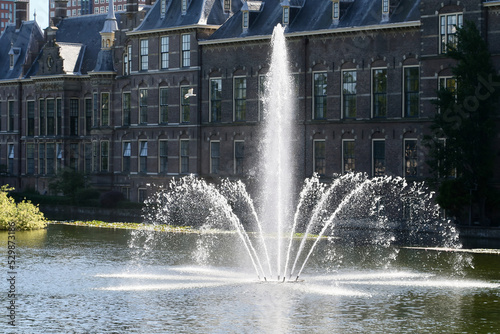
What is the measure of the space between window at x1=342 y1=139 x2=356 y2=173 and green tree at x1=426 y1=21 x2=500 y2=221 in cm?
897

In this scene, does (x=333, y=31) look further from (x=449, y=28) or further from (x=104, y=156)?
(x=104, y=156)

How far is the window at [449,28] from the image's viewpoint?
52781mm

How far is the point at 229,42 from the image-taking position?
65.8 metres

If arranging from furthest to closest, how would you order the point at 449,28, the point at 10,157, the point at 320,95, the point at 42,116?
the point at 10,157, the point at 42,116, the point at 320,95, the point at 449,28

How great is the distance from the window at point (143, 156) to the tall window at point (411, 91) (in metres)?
21.3

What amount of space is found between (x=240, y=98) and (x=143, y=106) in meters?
9.14

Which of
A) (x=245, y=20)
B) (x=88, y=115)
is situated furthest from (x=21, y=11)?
(x=245, y=20)

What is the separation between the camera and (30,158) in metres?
84.8

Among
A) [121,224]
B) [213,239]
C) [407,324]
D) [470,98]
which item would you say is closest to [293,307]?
[407,324]

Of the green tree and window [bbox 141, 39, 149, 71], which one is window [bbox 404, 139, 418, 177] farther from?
window [bbox 141, 39, 149, 71]

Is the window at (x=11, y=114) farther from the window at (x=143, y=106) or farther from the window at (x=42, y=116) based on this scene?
the window at (x=143, y=106)

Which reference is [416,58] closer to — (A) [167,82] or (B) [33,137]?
(A) [167,82]

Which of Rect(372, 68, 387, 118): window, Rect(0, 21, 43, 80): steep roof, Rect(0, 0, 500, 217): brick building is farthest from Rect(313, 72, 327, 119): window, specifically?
Rect(0, 21, 43, 80): steep roof

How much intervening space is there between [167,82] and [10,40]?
23.8m
